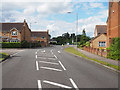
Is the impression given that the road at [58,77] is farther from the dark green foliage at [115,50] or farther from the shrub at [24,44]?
the shrub at [24,44]

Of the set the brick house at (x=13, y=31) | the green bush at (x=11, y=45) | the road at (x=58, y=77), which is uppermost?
the brick house at (x=13, y=31)

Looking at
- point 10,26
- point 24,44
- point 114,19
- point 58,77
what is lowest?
point 58,77

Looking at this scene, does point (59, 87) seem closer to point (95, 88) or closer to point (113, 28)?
point (95, 88)

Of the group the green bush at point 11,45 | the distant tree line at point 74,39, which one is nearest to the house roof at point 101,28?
the distant tree line at point 74,39

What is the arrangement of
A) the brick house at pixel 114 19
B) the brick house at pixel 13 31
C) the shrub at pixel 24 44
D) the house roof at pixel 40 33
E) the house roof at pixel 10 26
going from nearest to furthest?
1. the brick house at pixel 114 19
2. the shrub at pixel 24 44
3. the brick house at pixel 13 31
4. the house roof at pixel 10 26
5. the house roof at pixel 40 33

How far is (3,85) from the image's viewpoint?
6.34m

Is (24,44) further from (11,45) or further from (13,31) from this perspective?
(13,31)

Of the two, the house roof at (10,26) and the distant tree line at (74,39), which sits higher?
the house roof at (10,26)

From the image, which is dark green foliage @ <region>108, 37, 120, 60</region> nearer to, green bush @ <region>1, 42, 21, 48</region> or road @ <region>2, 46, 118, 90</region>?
road @ <region>2, 46, 118, 90</region>

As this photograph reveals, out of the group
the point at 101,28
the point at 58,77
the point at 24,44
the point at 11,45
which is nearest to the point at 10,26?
the point at 11,45

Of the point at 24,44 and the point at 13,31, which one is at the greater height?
the point at 13,31

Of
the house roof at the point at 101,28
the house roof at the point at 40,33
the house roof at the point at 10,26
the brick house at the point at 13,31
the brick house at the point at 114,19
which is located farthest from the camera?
the house roof at the point at 40,33

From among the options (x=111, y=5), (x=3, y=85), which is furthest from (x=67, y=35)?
(x=3, y=85)

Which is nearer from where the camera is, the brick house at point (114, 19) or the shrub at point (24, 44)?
the brick house at point (114, 19)
